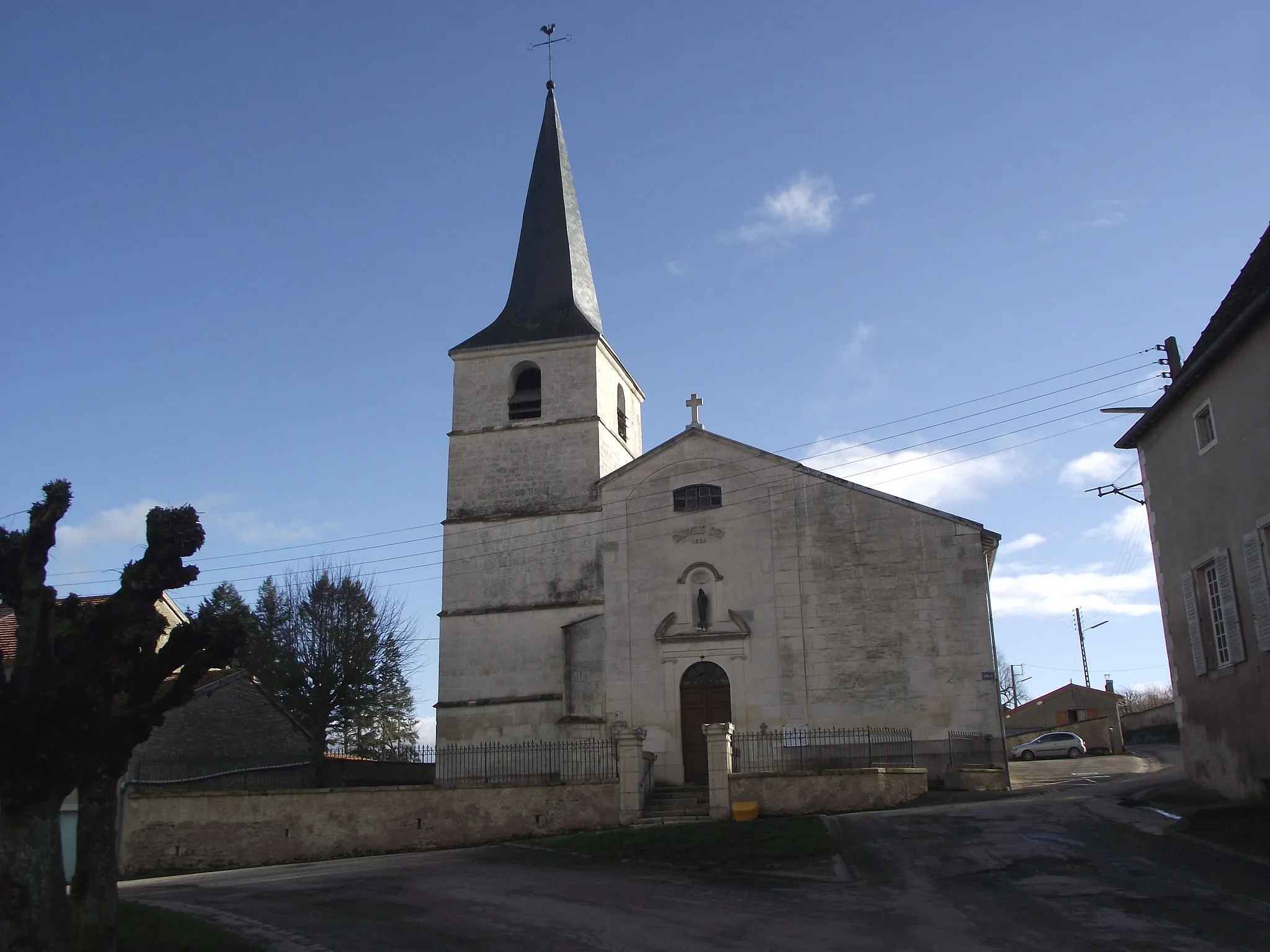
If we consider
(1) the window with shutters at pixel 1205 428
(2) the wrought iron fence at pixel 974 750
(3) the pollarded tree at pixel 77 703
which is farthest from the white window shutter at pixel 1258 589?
(3) the pollarded tree at pixel 77 703

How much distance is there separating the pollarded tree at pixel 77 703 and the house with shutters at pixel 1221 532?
12.6 metres

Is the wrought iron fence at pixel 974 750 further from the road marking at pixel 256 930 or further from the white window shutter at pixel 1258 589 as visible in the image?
the road marking at pixel 256 930

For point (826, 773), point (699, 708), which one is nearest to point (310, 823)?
point (699, 708)

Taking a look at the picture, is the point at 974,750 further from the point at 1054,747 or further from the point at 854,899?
the point at 1054,747

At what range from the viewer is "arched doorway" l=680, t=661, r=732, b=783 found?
2344cm

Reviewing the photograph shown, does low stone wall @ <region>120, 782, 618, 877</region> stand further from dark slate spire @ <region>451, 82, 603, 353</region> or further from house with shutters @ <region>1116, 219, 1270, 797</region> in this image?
dark slate spire @ <region>451, 82, 603, 353</region>

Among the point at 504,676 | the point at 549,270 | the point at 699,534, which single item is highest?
the point at 549,270

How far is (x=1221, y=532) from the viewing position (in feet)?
51.9

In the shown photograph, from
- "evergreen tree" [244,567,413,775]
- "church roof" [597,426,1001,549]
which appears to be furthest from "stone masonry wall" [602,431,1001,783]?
"evergreen tree" [244,567,413,775]

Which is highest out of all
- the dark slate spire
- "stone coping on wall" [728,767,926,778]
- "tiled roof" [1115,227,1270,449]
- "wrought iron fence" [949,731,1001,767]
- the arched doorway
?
the dark slate spire

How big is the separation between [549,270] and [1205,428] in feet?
61.1

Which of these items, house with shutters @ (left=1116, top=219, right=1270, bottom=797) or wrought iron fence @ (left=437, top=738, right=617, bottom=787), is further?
wrought iron fence @ (left=437, top=738, right=617, bottom=787)

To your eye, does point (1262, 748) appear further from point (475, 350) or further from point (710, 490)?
point (475, 350)

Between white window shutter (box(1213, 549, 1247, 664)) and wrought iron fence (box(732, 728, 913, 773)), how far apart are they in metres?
7.49
